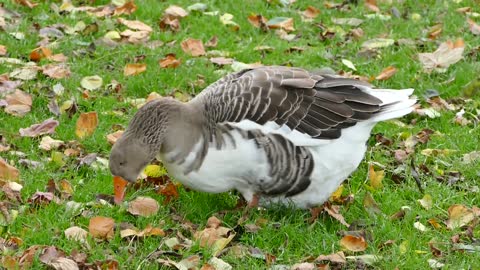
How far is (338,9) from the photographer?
9.83 m

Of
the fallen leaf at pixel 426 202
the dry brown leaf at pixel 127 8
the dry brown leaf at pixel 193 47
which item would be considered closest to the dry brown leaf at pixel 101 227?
the fallen leaf at pixel 426 202

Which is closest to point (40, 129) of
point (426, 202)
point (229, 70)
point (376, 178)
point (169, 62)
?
point (169, 62)

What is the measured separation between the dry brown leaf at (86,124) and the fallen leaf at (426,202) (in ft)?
7.97

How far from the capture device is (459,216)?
19.1 ft

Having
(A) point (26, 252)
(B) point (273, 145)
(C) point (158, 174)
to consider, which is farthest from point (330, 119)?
(A) point (26, 252)

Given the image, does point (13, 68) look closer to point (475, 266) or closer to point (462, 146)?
point (462, 146)

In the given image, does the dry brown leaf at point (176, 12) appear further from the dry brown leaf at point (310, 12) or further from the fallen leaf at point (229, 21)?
the dry brown leaf at point (310, 12)

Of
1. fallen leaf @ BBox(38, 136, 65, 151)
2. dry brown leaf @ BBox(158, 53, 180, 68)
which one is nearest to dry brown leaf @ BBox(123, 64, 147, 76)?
dry brown leaf @ BBox(158, 53, 180, 68)

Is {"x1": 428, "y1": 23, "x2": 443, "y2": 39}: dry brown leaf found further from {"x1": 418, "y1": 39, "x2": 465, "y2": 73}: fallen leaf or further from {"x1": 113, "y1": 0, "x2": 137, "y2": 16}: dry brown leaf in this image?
{"x1": 113, "y1": 0, "x2": 137, "y2": 16}: dry brown leaf

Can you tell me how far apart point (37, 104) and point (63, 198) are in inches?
63.2

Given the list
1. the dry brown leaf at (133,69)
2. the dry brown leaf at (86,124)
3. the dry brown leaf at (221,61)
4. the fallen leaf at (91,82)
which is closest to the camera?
the dry brown leaf at (86,124)

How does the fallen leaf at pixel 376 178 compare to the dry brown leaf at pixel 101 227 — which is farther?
the fallen leaf at pixel 376 178

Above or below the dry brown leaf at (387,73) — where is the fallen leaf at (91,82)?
below

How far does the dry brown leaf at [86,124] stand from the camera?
266 inches
